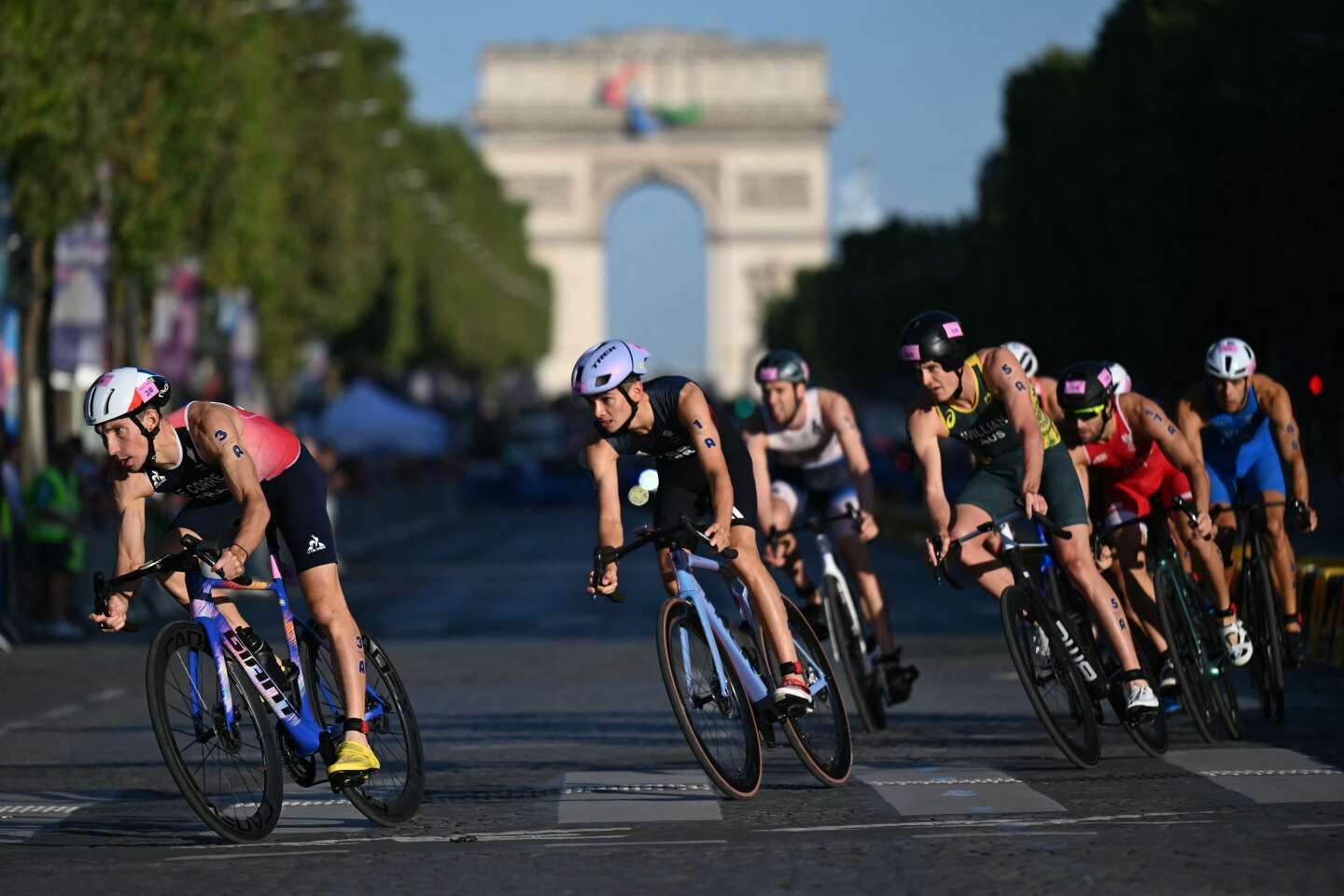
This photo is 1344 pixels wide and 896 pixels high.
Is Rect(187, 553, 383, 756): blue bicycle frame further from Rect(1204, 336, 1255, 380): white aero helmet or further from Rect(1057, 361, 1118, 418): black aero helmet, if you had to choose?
Rect(1204, 336, 1255, 380): white aero helmet

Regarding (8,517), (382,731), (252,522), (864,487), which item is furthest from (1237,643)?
(8,517)

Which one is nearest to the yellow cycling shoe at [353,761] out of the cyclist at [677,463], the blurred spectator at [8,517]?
the cyclist at [677,463]

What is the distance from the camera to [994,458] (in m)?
11.4

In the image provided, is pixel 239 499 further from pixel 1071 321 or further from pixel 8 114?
pixel 1071 321

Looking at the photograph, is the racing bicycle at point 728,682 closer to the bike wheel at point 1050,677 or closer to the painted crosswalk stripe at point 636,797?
the painted crosswalk stripe at point 636,797

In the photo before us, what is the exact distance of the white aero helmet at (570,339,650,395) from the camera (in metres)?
9.80

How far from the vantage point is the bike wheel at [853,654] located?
41.9 ft

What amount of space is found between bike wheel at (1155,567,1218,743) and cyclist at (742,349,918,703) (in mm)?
1357

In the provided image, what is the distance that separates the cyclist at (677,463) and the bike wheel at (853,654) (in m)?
2.26

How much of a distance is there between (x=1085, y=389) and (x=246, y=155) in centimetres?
3596

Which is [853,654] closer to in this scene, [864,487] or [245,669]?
[864,487]

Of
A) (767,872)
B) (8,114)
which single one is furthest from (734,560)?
(8,114)

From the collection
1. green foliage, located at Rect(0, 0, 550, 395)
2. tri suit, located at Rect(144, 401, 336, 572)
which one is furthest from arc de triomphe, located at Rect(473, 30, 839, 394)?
tri suit, located at Rect(144, 401, 336, 572)

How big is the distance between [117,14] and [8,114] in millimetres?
5811
